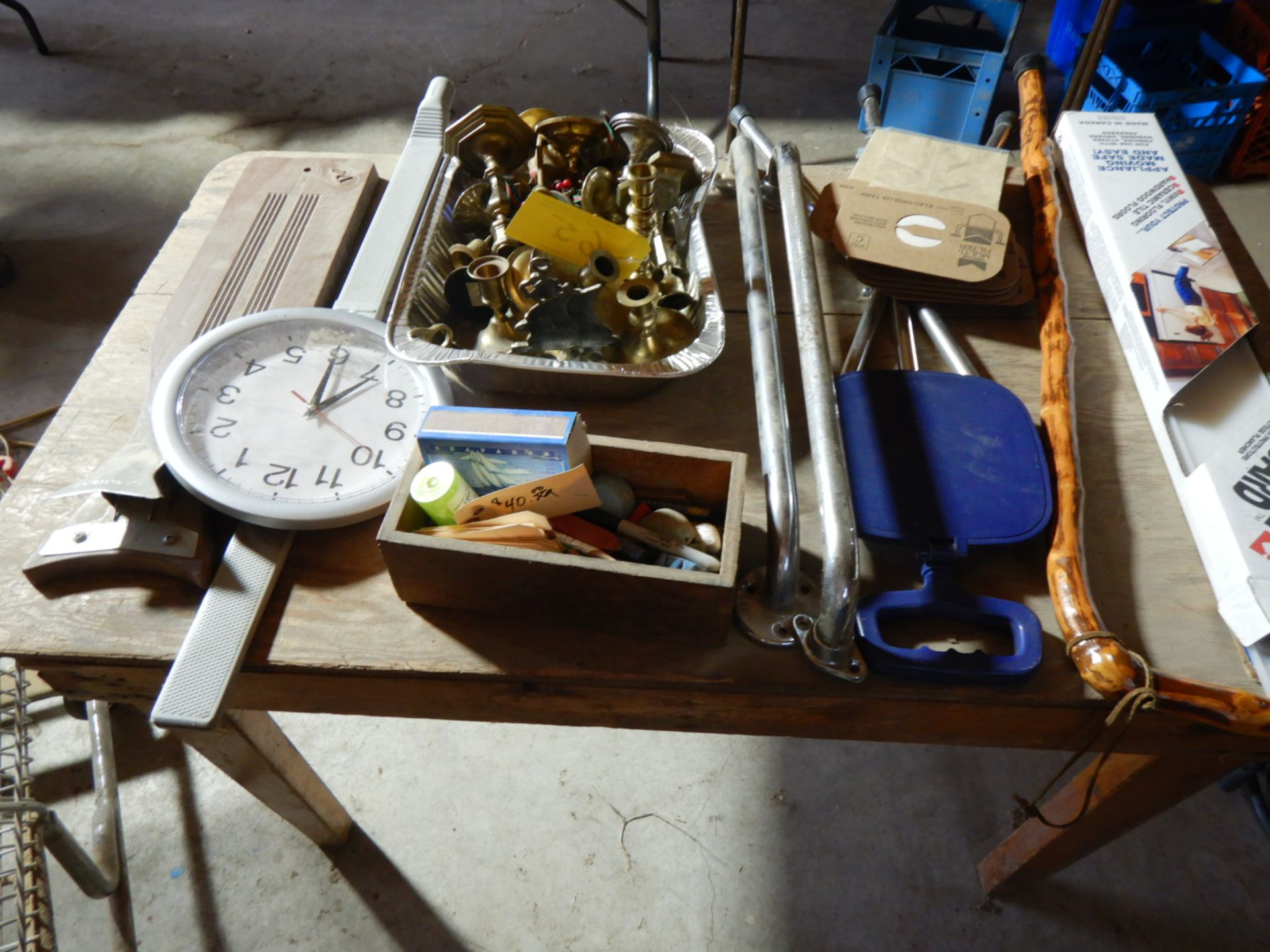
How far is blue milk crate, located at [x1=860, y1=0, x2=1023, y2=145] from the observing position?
6.11 feet

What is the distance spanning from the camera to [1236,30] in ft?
6.26

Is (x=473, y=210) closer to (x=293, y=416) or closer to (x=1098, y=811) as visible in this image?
(x=293, y=416)

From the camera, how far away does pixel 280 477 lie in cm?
67

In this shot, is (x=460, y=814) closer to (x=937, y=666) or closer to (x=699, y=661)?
(x=699, y=661)

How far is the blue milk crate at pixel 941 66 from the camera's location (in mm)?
1863

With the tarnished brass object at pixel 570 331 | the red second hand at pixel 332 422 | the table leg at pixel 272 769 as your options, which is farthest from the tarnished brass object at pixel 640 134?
the table leg at pixel 272 769

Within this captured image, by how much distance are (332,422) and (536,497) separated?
0.23m

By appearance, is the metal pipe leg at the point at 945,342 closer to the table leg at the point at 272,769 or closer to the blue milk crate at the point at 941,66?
the table leg at the point at 272,769

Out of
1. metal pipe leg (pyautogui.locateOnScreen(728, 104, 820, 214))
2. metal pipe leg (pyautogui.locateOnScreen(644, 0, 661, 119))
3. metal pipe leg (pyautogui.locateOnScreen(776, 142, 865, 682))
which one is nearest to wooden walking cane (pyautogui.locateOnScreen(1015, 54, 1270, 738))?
metal pipe leg (pyautogui.locateOnScreen(776, 142, 865, 682))

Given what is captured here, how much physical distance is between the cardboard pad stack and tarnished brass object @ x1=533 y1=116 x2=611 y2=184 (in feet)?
0.84

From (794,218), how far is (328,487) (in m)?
0.51

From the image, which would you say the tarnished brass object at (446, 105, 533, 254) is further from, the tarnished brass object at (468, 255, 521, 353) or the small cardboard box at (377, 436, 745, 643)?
the small cardboard box at (377, 436, 745, 643)

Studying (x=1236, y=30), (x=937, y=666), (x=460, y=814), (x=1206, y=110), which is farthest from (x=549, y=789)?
(x=1236, y=30)

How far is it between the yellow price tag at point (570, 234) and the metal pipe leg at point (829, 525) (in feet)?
0.56
